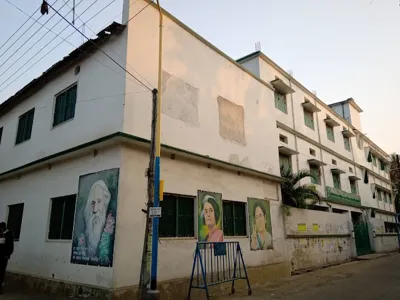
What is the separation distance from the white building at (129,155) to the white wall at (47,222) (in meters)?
0.04

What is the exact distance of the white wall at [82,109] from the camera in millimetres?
8609

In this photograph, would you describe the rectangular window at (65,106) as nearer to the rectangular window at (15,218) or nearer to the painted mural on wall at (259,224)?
the rectangular window at (15,218)

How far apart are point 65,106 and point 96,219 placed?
4585 mm

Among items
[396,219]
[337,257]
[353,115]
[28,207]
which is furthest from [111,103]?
[396,219]

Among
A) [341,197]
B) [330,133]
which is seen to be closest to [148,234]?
[341,197]

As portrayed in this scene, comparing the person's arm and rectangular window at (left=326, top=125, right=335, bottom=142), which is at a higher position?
rectangular window at (left=326, top=125, right=335, bottom=142)

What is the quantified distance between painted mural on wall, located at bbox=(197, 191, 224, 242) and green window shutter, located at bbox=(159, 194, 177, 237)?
911 millimetres

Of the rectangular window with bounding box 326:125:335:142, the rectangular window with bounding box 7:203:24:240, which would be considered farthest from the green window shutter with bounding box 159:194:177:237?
the rectangular window with bounding box 326:125:335:142

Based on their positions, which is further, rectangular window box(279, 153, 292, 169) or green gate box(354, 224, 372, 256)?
green gate box(354, 224, 372, 256)

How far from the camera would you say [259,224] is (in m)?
11.9

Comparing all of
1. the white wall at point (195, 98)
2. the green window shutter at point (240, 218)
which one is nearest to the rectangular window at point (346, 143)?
the white wall at point (195, 98)

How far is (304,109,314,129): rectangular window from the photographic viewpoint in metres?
21.6

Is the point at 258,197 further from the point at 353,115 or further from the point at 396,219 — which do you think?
the point at 396,219

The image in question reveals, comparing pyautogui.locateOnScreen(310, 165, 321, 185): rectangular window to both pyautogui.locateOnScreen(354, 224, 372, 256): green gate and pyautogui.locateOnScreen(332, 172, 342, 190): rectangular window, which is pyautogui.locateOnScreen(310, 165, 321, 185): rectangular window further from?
pyautogui.locateOnScreen(354, 224, 372, 256): green gate
